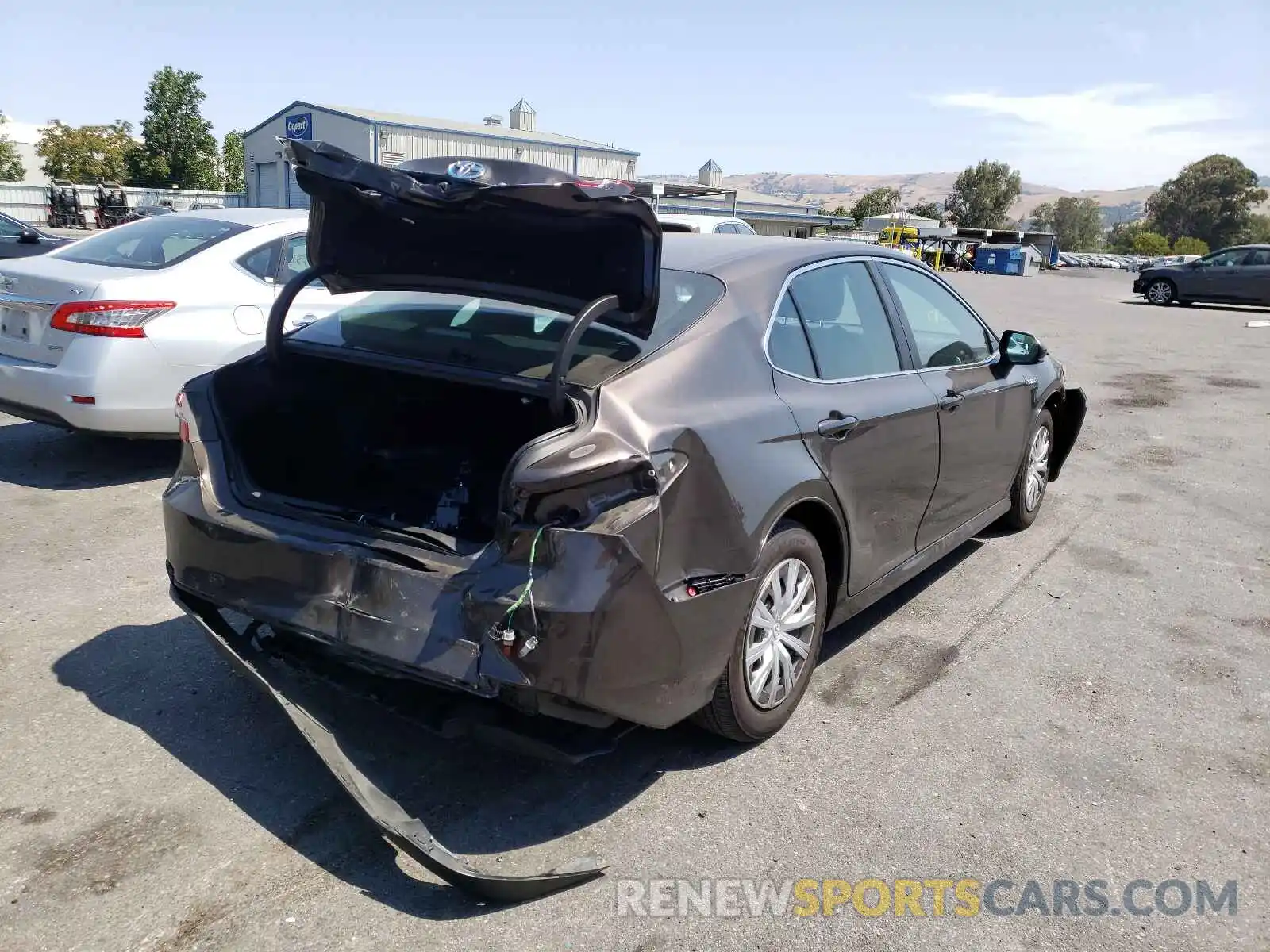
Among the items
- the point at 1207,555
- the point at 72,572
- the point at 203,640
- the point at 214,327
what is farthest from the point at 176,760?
the point at 1207,555

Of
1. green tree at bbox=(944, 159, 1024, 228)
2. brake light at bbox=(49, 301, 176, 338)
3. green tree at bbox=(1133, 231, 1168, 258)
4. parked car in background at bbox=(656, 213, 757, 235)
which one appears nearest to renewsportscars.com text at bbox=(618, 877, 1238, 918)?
brake light at bbox=(49, 301, 176, 338)

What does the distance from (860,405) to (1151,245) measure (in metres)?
111

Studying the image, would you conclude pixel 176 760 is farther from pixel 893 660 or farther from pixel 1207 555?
pixel 1207 555

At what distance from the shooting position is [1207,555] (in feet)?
19.8

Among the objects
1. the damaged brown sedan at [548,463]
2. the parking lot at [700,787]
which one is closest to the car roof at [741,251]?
the damaged brown sedan at [548,463]

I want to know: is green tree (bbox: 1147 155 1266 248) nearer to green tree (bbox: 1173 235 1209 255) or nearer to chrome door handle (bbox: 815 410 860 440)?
green tree (bbox: 1173 235 1209 255)

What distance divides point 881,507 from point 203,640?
2.80 meters

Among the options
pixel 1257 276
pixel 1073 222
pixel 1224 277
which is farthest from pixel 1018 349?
pixel 1073 222

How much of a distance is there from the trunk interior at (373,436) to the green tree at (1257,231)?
119 m

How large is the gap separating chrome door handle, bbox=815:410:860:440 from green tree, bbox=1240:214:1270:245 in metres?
118

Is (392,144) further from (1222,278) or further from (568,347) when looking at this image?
(568,347)

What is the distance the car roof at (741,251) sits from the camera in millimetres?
3896

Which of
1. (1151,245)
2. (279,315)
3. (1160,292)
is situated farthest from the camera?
(1151,245)

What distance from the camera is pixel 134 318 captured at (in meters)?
6.12
